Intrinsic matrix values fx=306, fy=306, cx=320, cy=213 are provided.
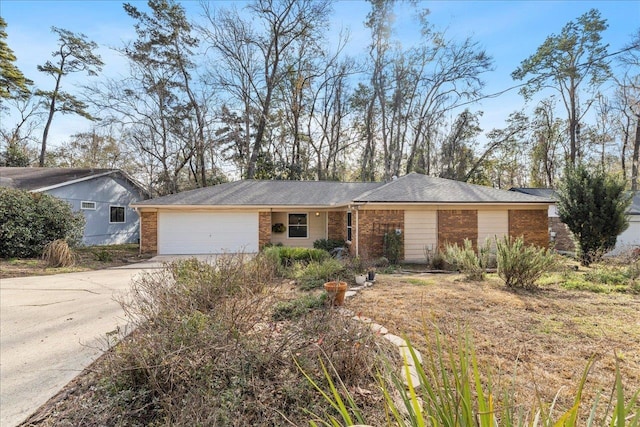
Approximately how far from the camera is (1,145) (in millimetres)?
23812

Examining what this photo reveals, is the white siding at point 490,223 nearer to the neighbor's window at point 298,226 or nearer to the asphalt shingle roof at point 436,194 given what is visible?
the asphalt shingle roof at point 436,194

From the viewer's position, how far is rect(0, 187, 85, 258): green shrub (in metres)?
11.1

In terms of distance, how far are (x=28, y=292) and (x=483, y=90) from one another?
2616 cm

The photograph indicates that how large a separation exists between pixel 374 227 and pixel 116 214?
16.0 metres

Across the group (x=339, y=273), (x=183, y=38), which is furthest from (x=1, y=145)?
(x=339, y=273)

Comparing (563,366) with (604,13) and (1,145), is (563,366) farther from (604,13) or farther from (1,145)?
(1,145)

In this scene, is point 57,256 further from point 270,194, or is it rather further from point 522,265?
→ point 522,265

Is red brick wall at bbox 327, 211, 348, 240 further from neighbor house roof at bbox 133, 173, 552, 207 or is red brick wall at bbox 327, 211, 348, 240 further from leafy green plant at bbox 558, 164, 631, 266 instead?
leafy green plant at bbox 558, 164, 631, 266

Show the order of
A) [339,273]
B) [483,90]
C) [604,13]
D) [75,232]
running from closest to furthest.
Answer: [339,273]
[75,232]
[604,13]
[483,90]

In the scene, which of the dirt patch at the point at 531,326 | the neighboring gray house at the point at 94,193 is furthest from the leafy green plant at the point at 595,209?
the neighboring gray house at the point at 94,193

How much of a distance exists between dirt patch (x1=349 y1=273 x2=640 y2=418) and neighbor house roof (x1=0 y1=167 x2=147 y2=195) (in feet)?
55.2

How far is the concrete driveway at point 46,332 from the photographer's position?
120 inches

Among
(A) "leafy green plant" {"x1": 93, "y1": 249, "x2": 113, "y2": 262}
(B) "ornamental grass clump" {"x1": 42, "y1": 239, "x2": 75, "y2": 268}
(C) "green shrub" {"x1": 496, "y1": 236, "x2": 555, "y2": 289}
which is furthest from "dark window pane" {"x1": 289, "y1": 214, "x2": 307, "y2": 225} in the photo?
(C) "green shrub" {"x1": 496, "y1": 236, "x2": 555, "y2": 289}

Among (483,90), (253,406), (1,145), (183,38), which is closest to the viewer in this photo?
(253,406)
